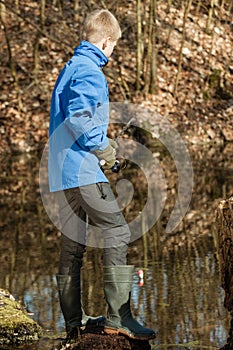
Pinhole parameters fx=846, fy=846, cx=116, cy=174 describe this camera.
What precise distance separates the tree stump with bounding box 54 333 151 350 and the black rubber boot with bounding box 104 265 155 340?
0.04 m

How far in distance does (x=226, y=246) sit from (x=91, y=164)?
0.91 metres

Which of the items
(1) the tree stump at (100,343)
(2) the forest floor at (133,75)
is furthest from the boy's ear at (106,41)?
(2) the forest floor at (133,75)

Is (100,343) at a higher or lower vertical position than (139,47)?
lower

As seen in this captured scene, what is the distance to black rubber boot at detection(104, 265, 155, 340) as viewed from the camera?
491 centimetres

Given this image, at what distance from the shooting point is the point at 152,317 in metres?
5.73

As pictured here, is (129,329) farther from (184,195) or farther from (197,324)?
(184,195)

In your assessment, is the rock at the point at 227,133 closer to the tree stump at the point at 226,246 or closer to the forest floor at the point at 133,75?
the forest floor at the point at 133,75

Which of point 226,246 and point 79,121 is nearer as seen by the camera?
point 226,246

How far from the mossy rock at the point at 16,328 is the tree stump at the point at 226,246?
135 centimetres

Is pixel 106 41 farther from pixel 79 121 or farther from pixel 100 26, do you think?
pixel 79 121

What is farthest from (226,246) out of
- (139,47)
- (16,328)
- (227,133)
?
(139,47)

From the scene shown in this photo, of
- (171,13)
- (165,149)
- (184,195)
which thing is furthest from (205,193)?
(171,13)

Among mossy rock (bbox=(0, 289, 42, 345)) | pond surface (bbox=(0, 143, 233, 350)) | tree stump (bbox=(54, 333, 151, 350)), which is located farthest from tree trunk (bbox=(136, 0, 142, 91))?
tree stump (bbox=(54, 333, 151, 350))

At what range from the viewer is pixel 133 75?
20609 mm
